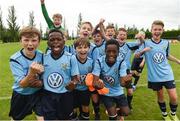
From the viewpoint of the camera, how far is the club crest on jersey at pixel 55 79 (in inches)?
216

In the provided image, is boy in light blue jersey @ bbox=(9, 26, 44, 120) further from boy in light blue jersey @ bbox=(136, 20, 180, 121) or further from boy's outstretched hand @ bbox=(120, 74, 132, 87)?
boy in light blue jersey @ bbox=(136, 20, 180, 121)

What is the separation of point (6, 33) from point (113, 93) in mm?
57461

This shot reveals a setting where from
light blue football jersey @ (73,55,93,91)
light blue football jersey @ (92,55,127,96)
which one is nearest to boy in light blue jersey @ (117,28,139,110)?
light blue football jersey @ (73,55,93,91)

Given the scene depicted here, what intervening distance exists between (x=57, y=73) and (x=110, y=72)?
1.02 meters

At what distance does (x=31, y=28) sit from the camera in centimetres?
555

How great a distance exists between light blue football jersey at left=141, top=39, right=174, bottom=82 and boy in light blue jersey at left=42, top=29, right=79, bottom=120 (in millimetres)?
2216

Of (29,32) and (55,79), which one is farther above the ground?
(29,32)

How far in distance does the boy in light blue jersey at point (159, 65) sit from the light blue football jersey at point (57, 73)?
6.69 ft

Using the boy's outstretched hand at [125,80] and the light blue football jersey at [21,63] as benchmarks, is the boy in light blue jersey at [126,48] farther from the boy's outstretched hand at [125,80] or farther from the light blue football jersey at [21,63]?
the light blue football jersey at [21,63]

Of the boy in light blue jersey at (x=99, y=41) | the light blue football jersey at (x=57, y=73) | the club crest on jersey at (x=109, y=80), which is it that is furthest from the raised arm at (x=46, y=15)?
the light blue football jersey at (x=57, y=73)

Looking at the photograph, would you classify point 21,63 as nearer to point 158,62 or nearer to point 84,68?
point 84,68

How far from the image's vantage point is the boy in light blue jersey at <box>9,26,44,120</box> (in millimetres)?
5312

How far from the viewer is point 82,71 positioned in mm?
6438

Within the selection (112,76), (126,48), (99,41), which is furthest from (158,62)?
(112,76)
